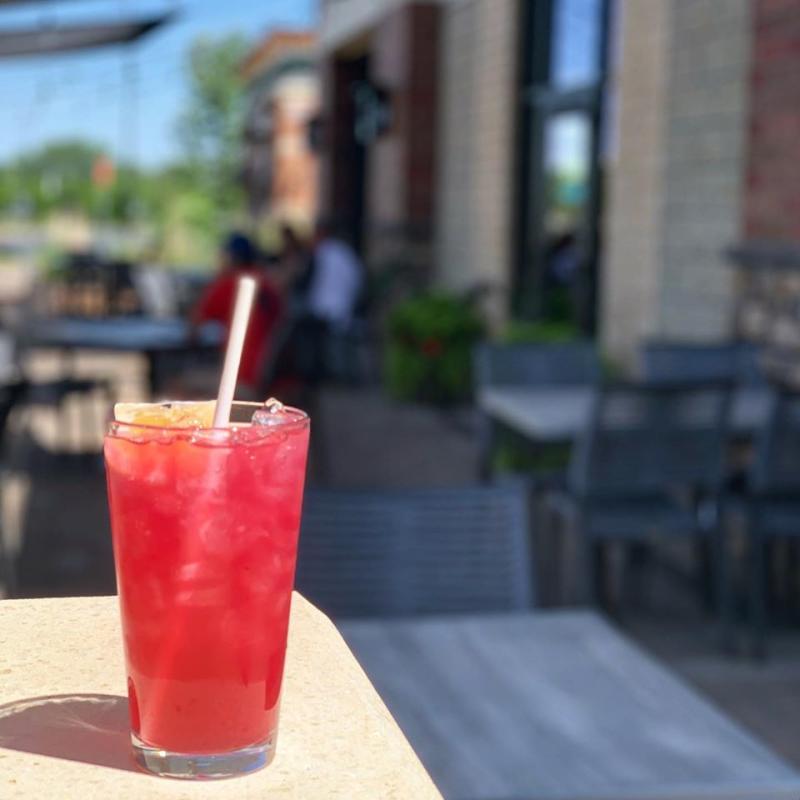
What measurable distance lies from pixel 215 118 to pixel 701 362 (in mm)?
39269

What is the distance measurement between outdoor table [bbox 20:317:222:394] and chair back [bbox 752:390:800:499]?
3.72 metres

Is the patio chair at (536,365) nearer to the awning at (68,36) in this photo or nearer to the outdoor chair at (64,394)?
the outdoor chair at (64,394)

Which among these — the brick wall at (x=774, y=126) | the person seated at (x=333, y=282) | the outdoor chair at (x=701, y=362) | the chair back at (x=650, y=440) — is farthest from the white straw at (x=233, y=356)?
the person seated at (x=333, y=282)

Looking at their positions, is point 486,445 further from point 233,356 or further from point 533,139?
point 233,356

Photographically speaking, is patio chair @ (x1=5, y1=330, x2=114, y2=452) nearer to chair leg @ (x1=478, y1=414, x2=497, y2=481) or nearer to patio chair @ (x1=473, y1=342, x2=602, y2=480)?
patio chair @ (x1=473, y1=342, x2=602, y2=480)

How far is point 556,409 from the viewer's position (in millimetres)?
5406

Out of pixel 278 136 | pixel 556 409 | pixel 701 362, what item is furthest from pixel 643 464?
pixel 278 136

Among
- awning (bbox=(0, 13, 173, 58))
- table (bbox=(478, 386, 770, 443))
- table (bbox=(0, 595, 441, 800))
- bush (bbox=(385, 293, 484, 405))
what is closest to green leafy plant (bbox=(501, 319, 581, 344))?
bush (bbox=(385, 293, 484, 405))

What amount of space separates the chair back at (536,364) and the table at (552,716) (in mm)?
3154

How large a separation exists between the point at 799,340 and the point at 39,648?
5.34 m

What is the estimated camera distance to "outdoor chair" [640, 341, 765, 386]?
6.29 m

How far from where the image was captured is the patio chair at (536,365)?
607 cm

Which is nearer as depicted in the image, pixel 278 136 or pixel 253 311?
pixel 253 311

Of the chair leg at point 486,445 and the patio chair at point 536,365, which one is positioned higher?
the patio chair at point 536,365
